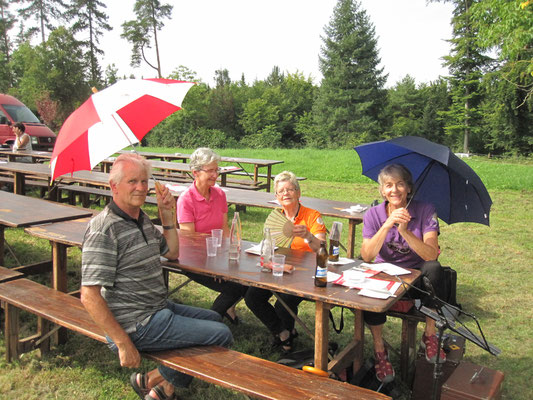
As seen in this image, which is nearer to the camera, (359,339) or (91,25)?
(359,339)

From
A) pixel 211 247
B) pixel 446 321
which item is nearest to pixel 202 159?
pixel 211 247

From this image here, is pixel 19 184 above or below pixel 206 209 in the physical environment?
A: below

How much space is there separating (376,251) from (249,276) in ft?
2.99

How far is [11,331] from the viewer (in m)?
2.97

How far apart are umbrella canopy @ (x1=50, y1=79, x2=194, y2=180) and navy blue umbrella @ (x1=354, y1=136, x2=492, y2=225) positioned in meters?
1.43

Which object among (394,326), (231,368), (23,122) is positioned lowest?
(394,326)

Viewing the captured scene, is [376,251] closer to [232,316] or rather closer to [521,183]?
[232,316]

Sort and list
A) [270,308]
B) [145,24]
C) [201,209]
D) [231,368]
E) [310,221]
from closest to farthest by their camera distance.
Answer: [231,368] → [310,221] → [270,308] → [201,209] → [145,24]

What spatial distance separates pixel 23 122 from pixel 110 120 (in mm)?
13520

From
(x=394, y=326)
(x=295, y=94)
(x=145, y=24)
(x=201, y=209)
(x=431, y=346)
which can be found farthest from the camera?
(x=295, y=94)

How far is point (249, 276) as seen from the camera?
2.39 metres

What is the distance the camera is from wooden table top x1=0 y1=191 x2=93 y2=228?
132 inches

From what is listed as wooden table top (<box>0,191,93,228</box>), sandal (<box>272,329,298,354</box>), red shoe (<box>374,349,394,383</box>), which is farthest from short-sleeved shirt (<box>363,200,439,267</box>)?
wooden table top (<box>0,191,93,228</box>)

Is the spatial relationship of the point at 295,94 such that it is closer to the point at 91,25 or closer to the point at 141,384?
the point at 91,25
